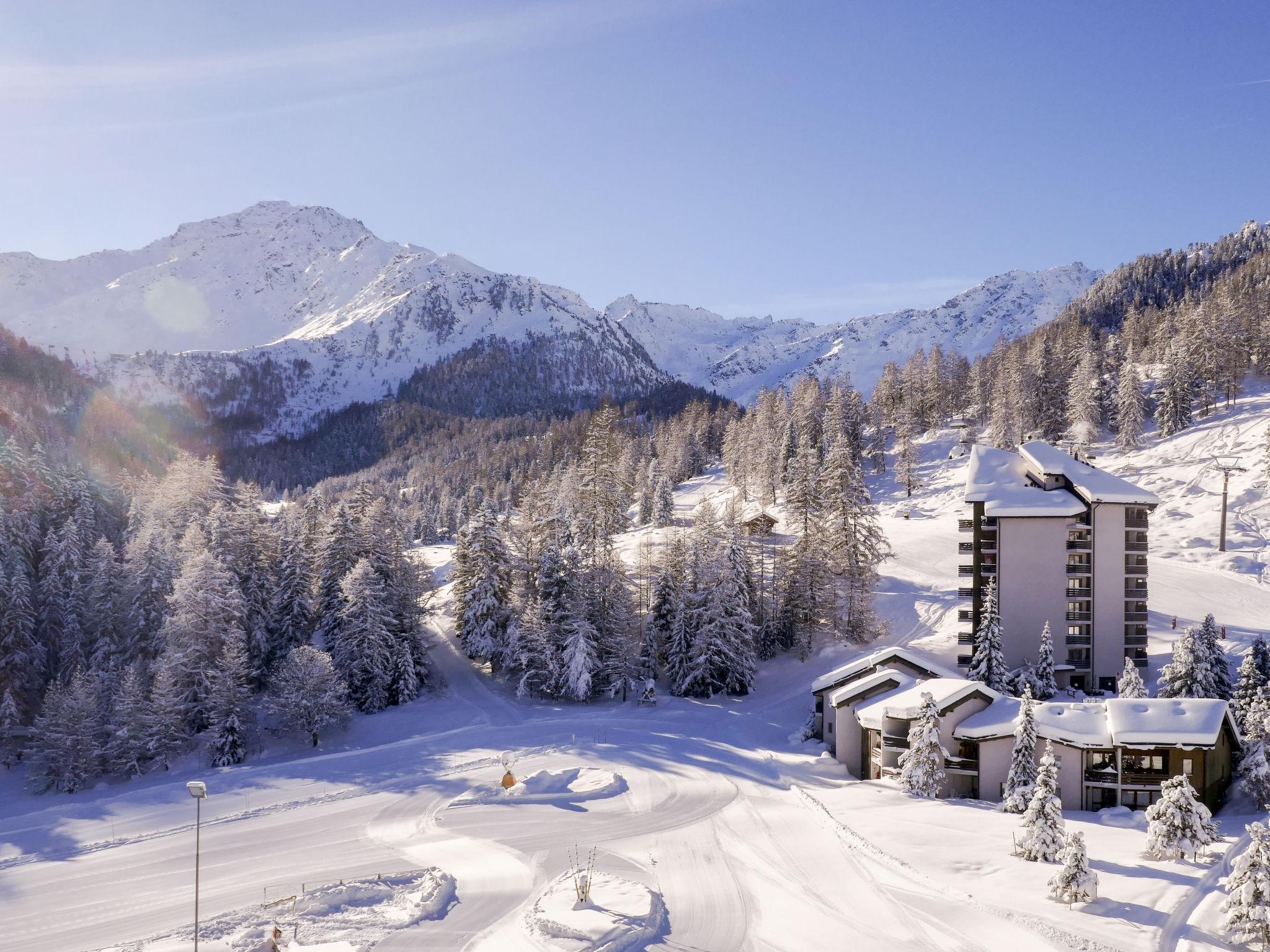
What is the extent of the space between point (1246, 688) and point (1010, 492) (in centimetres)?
1859

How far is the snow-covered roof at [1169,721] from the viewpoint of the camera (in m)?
32.9

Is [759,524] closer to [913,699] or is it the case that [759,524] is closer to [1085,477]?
[1085,477]

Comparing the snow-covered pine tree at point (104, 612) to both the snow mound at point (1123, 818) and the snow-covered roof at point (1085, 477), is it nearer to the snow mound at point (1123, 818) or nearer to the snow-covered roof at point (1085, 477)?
the snow mound at point (1123, 818)

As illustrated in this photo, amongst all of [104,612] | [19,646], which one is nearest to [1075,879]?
[104,612]

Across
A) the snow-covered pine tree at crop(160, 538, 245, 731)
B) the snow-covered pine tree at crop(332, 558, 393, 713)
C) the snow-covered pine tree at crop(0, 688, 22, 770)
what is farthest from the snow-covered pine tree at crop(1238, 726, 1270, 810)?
the snow-covered pine tree at crop(0, 688, 22, 770)

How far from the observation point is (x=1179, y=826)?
26.2 m

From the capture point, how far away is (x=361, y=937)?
2359 cm

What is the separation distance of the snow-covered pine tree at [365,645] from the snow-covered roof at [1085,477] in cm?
4727

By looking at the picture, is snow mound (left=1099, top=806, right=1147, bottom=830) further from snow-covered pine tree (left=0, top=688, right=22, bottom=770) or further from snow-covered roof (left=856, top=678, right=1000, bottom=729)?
snow-covered pine tree (left=0, top=688, right=22, bottom=770)

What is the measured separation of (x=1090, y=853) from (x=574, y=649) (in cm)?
3426

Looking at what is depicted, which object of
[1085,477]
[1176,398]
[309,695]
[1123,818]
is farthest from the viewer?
[1176,398]

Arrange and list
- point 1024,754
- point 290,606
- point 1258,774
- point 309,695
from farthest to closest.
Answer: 1. point 290,606
2. point 309,695
3. point 1024,754
4. point 1258,774

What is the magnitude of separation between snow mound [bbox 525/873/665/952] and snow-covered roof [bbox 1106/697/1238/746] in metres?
22.1

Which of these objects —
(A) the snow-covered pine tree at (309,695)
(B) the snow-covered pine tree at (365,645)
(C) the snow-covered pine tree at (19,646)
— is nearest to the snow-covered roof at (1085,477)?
(B) the snow-covered pine tree at (365,645)
